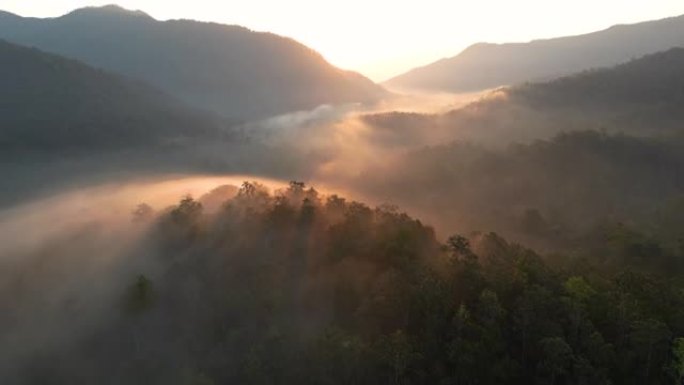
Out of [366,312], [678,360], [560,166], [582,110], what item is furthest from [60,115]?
[678,360]

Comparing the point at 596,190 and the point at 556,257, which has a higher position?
the point at 556,257

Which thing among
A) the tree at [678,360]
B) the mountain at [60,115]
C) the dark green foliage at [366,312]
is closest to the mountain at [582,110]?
the mountain at [60,115]

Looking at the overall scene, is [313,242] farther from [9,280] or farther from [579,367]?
[9,280]

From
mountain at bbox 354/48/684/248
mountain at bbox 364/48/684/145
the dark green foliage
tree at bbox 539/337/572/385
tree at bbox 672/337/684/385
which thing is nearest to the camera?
tree at bbox 539/337/572/385

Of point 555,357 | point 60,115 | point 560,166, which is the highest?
point 60,115

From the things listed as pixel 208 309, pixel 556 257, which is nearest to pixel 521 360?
pixel 556 257

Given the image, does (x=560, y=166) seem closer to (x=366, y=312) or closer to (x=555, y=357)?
(x=366, y=312)

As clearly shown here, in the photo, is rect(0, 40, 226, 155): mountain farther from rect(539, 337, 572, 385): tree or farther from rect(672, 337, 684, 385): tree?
rect(672, 337, 684, 385): tree

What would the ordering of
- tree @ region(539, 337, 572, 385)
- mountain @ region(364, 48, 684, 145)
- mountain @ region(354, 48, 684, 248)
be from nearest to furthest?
tree @ region(539, 337, 572, 385) → mountain @ region(354, 48, 684, 248) → mountain @ region(364, 48, 684, 145)

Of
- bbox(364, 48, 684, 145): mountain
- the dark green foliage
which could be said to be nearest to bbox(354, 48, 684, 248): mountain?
bbox(364, 48, 684, 145): mountain
